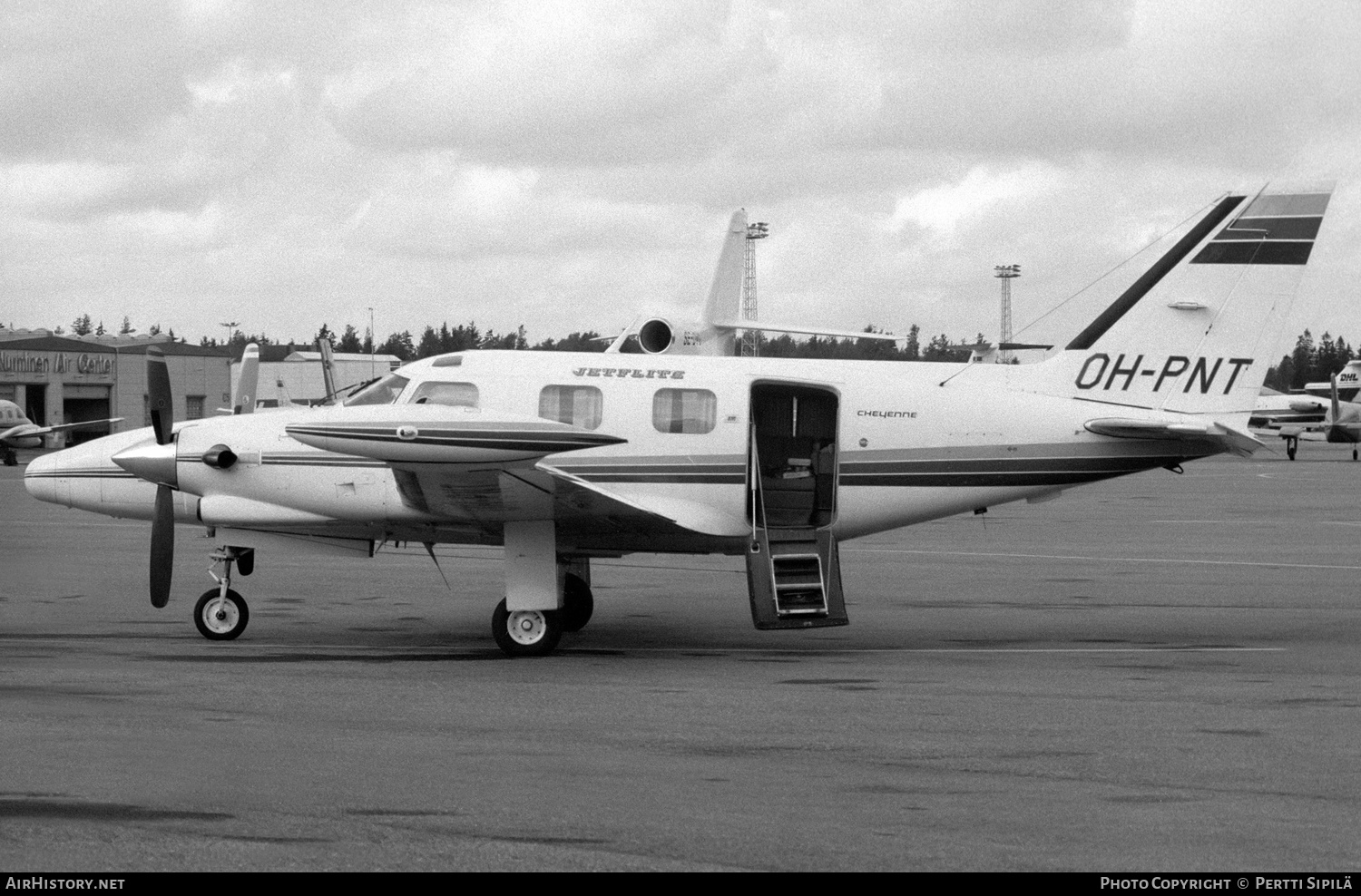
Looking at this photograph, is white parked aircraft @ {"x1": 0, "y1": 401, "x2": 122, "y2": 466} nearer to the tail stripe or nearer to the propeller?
the propeller

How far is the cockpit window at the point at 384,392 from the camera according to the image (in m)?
13.1

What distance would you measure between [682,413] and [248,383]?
4.80m

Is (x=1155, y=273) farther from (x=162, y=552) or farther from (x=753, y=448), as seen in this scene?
(x=162, y=552)

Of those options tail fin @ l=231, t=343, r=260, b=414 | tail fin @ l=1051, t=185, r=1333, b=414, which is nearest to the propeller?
tail fin @ l=231, t=343, r=260, b=414

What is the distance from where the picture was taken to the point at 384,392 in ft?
43.3

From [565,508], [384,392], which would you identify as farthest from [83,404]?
→ [565,508]

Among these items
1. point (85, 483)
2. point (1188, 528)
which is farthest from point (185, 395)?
point (85, 483)

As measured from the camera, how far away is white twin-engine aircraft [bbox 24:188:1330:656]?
12656 mm

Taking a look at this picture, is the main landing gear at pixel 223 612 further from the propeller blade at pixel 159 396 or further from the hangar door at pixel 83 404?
the hangar door at pixel 83 404

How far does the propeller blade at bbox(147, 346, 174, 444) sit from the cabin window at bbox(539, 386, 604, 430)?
3.37 metres

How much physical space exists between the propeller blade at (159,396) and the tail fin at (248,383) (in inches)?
50.2

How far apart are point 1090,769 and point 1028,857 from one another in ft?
6.28

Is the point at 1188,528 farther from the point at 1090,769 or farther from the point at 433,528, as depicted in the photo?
the point at 1090,769

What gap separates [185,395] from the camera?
69688mm
